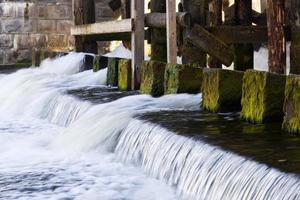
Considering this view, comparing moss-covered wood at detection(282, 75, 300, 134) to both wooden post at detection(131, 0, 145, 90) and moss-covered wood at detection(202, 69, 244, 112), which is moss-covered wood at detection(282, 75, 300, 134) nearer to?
moss-covered wood at detection(202, 69, 244, 112)

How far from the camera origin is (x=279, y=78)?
16.8ft

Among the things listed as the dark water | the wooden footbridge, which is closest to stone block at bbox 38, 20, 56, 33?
the wooden footbridge

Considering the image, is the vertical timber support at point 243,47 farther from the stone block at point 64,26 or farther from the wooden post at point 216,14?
the stone block at point 64,26

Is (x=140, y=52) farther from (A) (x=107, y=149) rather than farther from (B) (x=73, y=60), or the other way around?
(B) (x=73, y=60)

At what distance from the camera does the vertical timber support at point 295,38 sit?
6.77m

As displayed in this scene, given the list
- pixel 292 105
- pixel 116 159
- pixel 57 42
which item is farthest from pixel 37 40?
pixel 292 105

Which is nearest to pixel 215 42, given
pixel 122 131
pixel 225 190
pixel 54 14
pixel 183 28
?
pixel 183 28

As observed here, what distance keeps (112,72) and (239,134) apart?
4.28m

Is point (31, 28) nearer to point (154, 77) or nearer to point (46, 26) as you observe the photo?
point (46, 26)

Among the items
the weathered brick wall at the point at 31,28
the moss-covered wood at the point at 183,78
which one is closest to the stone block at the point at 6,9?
the weathered brick wall at the point at 31,28

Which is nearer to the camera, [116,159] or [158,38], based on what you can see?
→ [116,159]

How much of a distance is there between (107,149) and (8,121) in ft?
9.56

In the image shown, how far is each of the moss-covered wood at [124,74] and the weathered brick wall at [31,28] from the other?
7.37m

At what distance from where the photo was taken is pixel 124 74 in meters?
8.19
